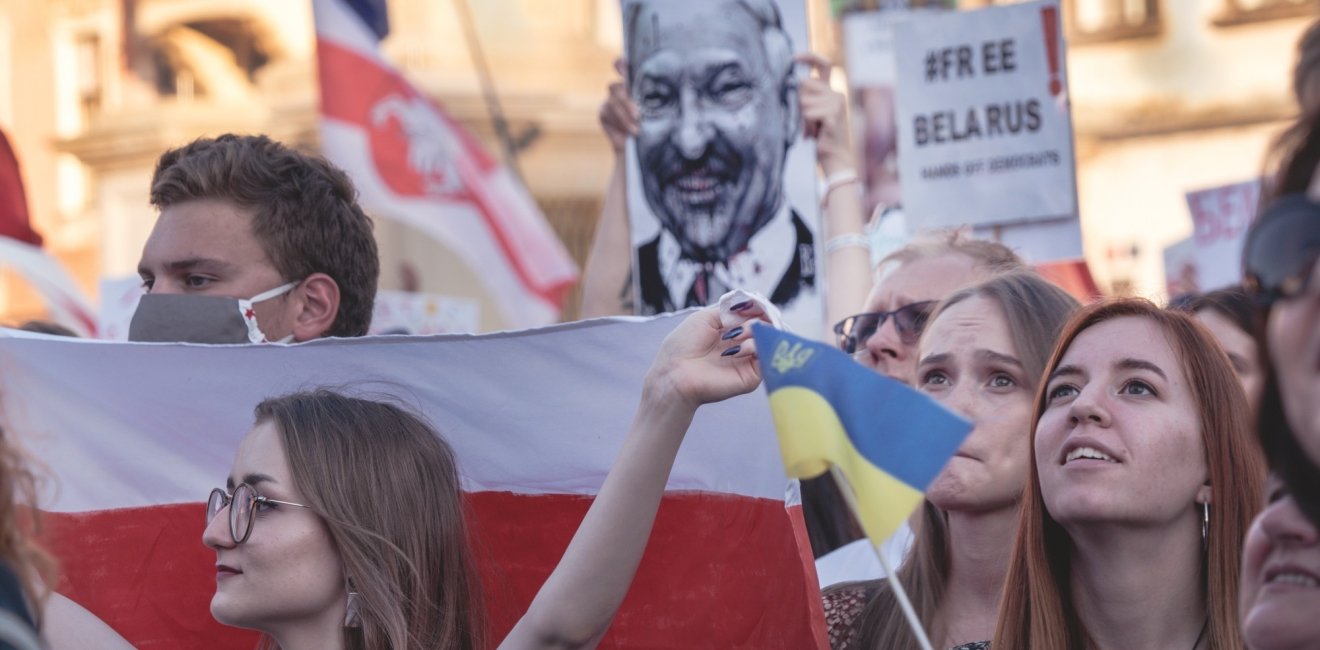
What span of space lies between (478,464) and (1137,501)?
1.23 metres

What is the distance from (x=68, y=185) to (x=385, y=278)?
6895mm

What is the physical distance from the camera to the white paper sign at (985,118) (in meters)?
6.03

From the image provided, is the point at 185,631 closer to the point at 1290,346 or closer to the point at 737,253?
the point at 737,253

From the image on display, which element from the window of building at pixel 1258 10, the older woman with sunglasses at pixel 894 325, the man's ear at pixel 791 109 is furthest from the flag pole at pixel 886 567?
the window of building at pixel 1258 10

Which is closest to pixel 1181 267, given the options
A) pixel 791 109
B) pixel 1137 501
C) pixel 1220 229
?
pixel 1220 229

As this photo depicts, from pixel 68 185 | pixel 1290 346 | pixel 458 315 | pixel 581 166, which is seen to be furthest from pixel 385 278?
pixel 1290 346

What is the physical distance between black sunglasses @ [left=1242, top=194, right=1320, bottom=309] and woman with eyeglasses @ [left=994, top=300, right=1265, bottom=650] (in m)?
1.21

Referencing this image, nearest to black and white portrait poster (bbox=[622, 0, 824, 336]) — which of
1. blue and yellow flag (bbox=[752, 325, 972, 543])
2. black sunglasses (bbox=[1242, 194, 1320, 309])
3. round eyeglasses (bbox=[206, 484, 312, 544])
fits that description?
round eyeglasses (bbox=[206, 484, 312, 544])

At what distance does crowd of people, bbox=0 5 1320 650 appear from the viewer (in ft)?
9.75

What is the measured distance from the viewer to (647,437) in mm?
2975

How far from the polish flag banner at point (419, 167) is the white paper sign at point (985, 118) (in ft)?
8.39

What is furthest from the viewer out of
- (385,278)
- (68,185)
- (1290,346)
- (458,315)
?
(68,185)

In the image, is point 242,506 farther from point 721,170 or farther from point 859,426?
point 721,170

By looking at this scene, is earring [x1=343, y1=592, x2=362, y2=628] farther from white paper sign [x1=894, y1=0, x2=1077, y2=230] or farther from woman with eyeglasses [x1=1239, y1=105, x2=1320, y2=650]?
white paper sign [x1=894, y1=0, x2=1077, y2=230]
